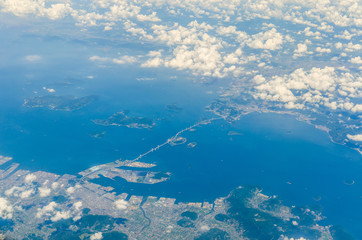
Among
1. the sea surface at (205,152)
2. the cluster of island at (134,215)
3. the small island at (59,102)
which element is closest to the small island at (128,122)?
the sea surface at (205,152)

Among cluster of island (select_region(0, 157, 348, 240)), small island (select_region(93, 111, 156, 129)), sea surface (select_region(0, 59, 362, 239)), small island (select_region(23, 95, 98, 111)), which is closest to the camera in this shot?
cluster of island (select_region(0, 157, 348, 240))

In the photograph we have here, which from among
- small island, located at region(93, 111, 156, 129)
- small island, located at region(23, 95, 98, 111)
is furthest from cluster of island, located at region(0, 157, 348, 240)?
small island, located at region(23, 95, 98, 111)

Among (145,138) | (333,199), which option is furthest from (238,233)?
(145,138)

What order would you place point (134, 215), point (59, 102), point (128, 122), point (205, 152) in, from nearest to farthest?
point (134, 215) < point (205, 152) < point (128, 122) < point (59, 102)

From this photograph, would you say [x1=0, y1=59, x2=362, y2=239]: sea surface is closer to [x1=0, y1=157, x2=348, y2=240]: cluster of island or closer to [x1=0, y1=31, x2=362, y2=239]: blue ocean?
[x1=0, y1=31, x2=362, y2=239]: blue ocean

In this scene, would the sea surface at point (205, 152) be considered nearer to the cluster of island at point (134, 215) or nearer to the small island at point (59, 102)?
the small island at point (59, 102)

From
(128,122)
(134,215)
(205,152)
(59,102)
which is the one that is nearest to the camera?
(134,215)

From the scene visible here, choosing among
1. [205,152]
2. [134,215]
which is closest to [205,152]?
[205,152]

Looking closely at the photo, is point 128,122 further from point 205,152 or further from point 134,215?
point 134,215
